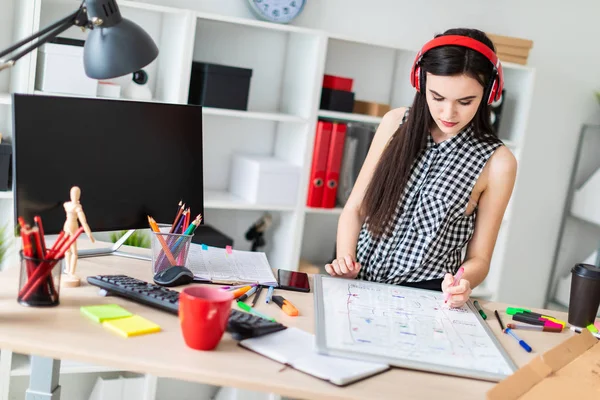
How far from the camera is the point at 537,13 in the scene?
344cm

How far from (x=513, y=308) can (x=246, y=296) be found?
2.09 ft

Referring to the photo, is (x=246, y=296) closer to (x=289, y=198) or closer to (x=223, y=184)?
(x=289, y=198)

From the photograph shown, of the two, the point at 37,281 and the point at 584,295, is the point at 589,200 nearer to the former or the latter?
the point at 584,295

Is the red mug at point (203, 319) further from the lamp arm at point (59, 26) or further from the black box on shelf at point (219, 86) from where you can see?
the black box on shelf at point (219, 86)

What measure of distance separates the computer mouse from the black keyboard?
4cm

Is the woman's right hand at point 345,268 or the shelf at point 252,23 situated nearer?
the woman's right hand at point 345,268

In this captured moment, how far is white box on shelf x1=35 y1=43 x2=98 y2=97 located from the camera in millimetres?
2428

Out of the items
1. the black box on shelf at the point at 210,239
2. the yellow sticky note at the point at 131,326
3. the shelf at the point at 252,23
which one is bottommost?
the black box on shelf at the point at 210,239

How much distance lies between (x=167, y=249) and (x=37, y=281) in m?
0.33

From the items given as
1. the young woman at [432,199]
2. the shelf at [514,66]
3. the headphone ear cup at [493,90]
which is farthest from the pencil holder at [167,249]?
the shelf at [514,66]

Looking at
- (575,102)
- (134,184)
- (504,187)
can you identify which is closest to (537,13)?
(575,102)

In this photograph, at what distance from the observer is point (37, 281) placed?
4.02 feet

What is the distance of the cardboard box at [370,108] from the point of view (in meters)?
3.04

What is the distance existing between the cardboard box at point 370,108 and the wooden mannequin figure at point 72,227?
6.06ft
